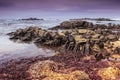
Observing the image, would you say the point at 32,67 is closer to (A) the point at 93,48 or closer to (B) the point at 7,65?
(B) the point at 7,65

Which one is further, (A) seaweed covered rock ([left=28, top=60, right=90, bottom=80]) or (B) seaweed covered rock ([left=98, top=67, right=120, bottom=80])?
(B) seaweed covered rock ([left=98, top=67, right=120, bottom=80])

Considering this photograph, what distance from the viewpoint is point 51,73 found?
11.7 metres

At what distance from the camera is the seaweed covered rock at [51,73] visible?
10914 mm

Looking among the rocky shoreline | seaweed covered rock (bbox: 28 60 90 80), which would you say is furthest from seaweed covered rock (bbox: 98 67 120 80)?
seaweed covered rock (bbox: 28 60 90 80)

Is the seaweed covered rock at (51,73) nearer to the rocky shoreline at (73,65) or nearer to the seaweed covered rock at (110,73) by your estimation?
the rocky shoreline at (73,65)

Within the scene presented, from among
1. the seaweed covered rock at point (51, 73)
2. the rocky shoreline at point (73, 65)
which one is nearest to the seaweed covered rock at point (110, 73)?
the rocky shoreline at point (73, 65)

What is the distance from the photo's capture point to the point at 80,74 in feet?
36.4

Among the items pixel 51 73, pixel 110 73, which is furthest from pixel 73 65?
pixel 110 73

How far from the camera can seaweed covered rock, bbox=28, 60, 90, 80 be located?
10.9m

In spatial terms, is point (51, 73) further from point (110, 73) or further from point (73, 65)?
point (110, 73)

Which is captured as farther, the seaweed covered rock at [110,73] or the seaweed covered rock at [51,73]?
the seaweed covered rock at [110,73]

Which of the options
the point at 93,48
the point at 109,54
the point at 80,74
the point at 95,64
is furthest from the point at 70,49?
the point at 80,74

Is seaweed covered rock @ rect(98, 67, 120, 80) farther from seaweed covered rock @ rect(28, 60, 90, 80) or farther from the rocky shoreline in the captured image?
seaweed covered rock @ rect(28, 60, 90, 80)

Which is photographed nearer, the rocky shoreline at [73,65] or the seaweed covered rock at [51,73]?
the seaweed covered rock at [51,73]
